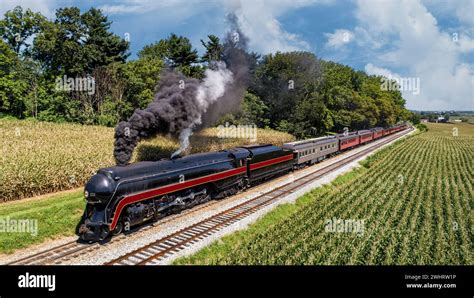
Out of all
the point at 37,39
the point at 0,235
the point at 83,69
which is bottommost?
the point at 0,235

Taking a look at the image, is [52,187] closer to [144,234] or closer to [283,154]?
[144,234]

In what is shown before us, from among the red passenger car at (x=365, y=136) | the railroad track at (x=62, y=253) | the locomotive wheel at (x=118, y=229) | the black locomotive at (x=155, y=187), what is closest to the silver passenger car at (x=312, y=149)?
the black locomotive at (x=155, y=187)

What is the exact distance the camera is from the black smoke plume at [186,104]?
56.2 ft

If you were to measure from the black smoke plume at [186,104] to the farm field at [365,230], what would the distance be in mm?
6817

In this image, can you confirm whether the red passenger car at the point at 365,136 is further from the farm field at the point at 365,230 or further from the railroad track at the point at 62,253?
the railroad track at the point at 62,253

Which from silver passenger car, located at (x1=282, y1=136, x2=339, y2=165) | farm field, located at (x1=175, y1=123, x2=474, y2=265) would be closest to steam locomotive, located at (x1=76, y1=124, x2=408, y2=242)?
farm field, located at (x1=175, y1=123, x2=474, y2=265)

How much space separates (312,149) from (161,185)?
2332cm

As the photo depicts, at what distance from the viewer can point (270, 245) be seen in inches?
550

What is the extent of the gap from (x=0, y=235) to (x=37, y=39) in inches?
1553

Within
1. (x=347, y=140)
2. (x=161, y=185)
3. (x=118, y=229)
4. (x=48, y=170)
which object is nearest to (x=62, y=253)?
(x=118, y=229)
